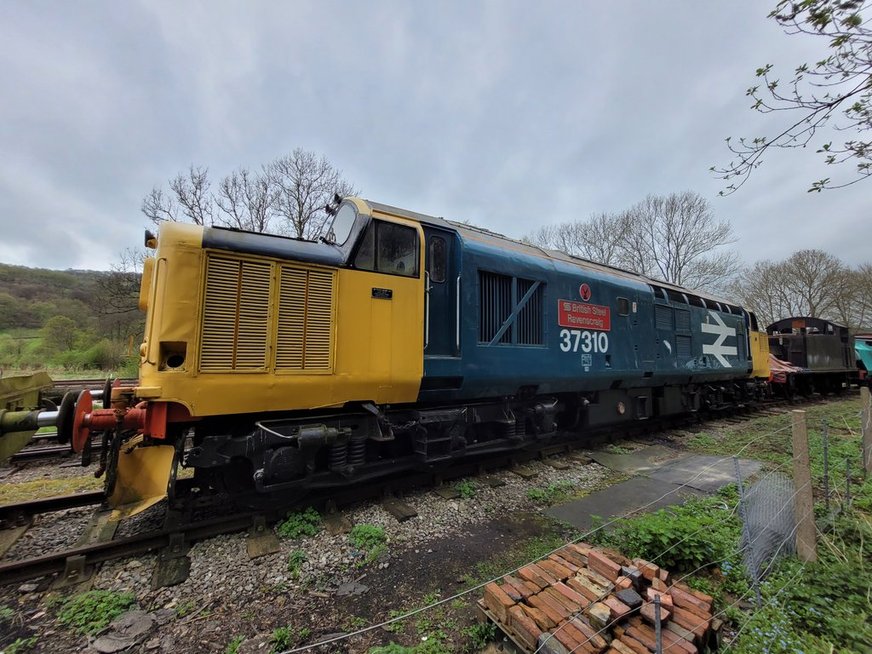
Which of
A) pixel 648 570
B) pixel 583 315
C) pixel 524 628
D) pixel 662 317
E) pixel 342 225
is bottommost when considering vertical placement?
pixel 524 628

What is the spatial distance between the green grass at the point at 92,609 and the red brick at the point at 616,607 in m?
3.39

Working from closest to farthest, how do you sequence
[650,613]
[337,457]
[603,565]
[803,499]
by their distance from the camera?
[650,613] → [603,565] → [803,499] → [337,457]

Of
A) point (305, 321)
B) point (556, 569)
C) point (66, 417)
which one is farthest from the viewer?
point (305, 321)

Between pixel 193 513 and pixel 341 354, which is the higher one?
pixel 341 354

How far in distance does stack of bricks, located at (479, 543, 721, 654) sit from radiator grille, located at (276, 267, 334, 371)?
100.0 inches

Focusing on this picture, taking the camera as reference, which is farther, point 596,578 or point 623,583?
point 596,578

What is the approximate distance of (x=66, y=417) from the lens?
11.1 feet

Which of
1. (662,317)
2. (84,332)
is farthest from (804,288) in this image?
(84,332)

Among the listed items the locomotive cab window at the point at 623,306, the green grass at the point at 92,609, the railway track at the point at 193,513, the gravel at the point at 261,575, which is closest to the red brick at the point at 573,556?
the gravel at the point at 261,575

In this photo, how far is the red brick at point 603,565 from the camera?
2748 mm

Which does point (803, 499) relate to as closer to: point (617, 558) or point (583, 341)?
point (617, 558)

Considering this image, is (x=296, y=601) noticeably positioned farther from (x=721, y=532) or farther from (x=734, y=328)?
(x=734, y=328)

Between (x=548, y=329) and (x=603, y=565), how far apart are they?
3.74 m

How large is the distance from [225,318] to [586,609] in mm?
3593
